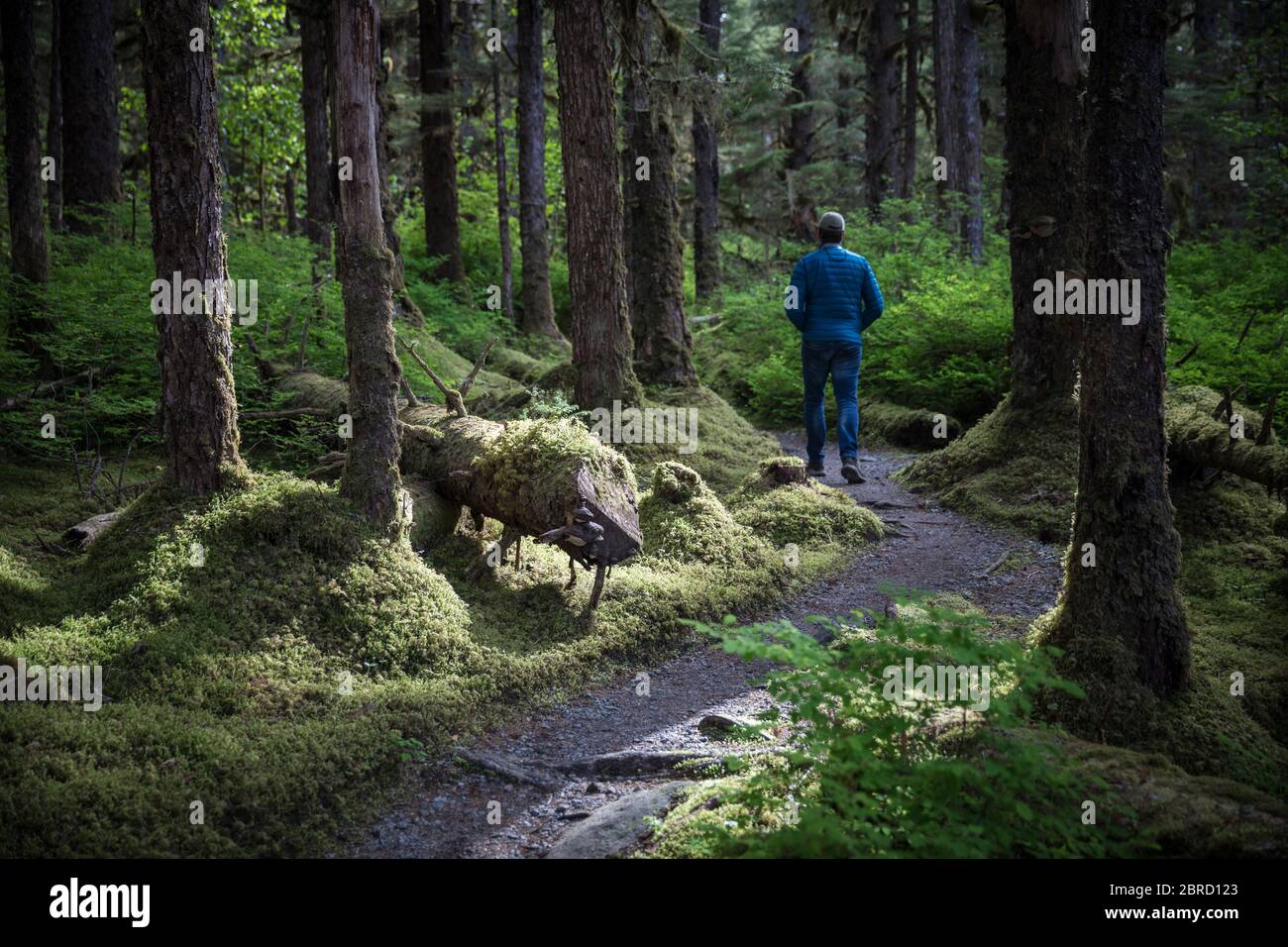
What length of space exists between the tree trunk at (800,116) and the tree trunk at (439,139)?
1013cm

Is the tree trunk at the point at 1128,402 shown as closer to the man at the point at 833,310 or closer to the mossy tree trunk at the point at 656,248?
the man at the point at 833,310

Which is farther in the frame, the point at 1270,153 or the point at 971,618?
the point at 1270,153

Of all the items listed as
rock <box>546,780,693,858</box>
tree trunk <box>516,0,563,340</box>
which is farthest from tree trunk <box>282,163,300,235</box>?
rock <box>546,780,693,858</box>

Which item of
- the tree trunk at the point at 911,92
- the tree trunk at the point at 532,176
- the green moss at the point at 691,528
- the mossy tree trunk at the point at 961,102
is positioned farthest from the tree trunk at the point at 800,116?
the green moss at the point at 691,528

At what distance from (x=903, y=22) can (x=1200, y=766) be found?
30.5 m

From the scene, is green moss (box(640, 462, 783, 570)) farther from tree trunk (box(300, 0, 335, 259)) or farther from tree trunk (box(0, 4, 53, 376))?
tree trunk (box(300, 0, 335, 259))

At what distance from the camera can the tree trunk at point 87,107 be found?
13.7 meters

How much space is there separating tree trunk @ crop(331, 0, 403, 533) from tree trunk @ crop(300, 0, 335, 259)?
10.00 meters

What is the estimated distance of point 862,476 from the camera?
458 inches

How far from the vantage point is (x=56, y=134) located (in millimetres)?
14289

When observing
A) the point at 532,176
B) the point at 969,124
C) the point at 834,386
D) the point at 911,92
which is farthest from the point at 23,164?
the point at 911,92
